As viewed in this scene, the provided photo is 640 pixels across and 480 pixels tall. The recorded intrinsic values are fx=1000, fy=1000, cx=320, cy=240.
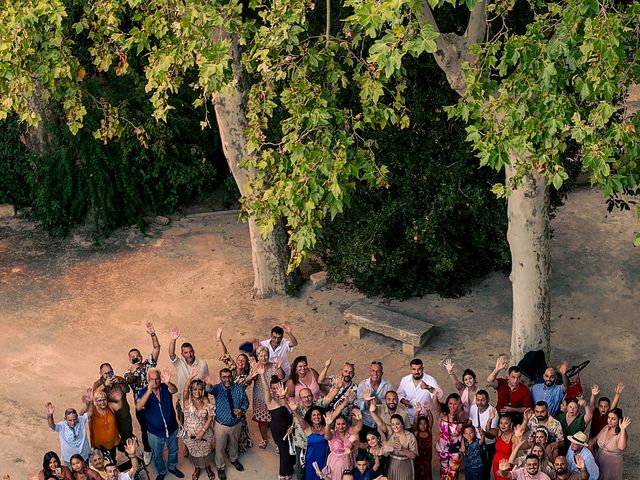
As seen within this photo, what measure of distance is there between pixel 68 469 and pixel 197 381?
1686 millimetres

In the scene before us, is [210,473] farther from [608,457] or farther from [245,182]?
[245,182]

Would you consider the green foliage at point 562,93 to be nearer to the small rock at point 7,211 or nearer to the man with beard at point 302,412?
the man with beard at point 302,412

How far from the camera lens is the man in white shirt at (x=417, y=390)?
11.5m

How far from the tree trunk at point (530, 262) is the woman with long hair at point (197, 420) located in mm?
4264

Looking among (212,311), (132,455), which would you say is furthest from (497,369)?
(212,311)

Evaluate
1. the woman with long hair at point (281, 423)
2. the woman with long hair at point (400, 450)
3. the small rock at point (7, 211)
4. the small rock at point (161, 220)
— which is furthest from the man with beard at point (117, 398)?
the small rock at point (7, 211)

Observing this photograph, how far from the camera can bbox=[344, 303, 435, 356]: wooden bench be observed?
14.2m

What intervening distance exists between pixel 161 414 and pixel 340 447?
2.17 m

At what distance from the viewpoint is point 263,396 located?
1216 cm

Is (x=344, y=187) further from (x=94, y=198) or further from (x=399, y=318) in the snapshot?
(x=94, y=198)

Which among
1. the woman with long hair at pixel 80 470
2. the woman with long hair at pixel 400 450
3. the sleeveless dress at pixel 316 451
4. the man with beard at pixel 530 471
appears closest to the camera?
the man with beard at pixel 530 471

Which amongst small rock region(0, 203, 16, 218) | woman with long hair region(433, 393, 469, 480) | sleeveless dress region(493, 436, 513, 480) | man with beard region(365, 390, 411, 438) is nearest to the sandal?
man with beard region(365, 390, 411, 438)

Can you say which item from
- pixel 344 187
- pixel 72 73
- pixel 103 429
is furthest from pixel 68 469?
pixel 72 73

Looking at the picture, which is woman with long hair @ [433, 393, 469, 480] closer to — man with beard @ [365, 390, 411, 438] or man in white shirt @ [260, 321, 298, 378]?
man with beard @ [365, 390, 411, 438]
